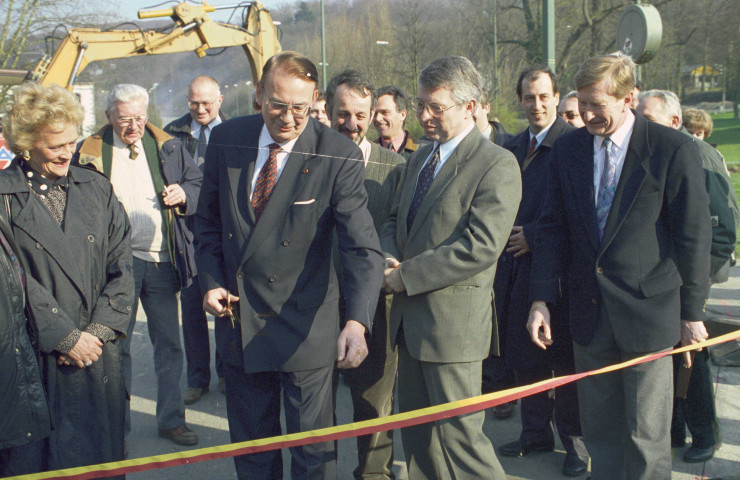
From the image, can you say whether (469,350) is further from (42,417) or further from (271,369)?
(42,417)

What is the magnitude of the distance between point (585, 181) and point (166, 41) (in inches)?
385

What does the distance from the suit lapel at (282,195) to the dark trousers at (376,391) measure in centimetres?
102

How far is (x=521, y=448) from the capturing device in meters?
4.46

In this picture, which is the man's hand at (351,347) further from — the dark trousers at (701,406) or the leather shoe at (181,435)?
the dark trousers at (701,406)

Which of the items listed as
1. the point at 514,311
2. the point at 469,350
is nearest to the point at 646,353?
the point at 469,350

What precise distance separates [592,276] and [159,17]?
10.3 meters

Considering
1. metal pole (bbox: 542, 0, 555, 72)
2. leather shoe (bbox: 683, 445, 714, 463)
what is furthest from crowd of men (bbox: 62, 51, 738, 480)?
metal pole (bbox: 542, 0, 555, 72)

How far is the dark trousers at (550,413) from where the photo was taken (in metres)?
4.29

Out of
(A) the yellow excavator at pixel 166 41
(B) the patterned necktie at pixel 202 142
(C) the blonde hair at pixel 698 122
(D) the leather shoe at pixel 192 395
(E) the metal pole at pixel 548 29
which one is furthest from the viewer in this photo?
(A) the yellow excavator at pixel 166 41

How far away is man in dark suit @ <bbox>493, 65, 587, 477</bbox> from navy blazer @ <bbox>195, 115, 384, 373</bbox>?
1.39 meters

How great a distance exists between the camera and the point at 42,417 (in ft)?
9.79

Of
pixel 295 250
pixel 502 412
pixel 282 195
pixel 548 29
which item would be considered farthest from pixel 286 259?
pixel 548 29

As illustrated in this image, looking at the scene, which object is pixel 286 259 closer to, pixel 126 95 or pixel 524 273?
pixel 524 273

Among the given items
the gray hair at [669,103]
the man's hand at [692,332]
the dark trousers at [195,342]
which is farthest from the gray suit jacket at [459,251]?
the dark trousers at [195,342]
